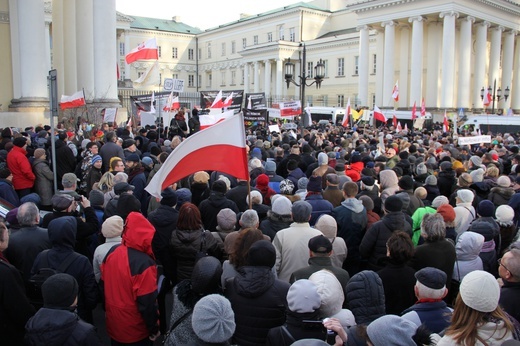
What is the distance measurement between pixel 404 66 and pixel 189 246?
4541cm

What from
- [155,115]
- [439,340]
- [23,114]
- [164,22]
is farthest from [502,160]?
[164,22]

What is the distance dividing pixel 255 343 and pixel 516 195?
5.37m

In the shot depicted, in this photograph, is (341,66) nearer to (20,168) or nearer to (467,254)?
(20,168)

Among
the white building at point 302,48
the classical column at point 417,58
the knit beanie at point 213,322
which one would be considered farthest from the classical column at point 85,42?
the classical column at point 417,58

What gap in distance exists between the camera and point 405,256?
14.4 feet

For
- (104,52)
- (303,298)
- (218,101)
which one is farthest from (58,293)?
(104,52)

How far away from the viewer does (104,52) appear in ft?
67.9

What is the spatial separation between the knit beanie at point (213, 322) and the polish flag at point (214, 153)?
249cm

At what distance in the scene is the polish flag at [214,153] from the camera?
5244 millimetres

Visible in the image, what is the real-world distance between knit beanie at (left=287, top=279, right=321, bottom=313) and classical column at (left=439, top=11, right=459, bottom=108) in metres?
42.0

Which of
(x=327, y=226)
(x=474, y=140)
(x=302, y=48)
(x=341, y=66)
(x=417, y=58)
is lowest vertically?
(x=327, y=226)

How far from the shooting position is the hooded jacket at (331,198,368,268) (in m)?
6.04

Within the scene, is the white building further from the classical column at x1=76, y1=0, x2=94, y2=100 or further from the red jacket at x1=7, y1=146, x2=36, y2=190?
the red jacket at x1=7, y1=146, x2=36, y2=190

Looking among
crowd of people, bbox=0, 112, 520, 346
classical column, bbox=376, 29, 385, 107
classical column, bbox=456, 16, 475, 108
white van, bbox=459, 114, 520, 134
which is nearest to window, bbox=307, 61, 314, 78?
classical column, bbox=376, 29, 385, 107
